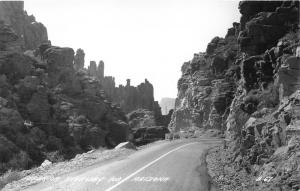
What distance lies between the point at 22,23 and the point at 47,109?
171 ft

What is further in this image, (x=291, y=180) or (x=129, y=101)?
(x=129, y=101)

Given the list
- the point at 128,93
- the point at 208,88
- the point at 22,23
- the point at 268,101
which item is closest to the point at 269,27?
the point at 268,101

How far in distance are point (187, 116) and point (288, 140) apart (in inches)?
3293

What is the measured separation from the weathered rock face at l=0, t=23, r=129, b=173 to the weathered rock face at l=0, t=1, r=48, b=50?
22.5 metres

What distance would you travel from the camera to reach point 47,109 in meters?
76.1

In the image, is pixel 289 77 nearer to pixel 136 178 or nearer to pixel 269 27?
pixel 136 178

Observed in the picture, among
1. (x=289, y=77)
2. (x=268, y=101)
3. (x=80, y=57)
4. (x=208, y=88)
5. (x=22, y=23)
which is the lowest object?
(x=268, y=101)

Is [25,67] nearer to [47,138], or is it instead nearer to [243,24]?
[47,138]

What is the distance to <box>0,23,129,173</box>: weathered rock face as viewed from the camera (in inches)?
2477

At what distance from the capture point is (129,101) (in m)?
152

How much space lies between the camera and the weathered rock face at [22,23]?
116188 millimetres

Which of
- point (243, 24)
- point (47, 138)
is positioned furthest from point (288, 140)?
point (47, 138)

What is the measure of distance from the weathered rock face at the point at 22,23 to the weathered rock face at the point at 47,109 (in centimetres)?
2247

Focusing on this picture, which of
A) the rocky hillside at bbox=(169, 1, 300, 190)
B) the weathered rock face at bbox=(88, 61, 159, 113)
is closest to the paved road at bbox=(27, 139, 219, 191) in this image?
the rocky hillside at bbox=(169, 1, 300, 190)
